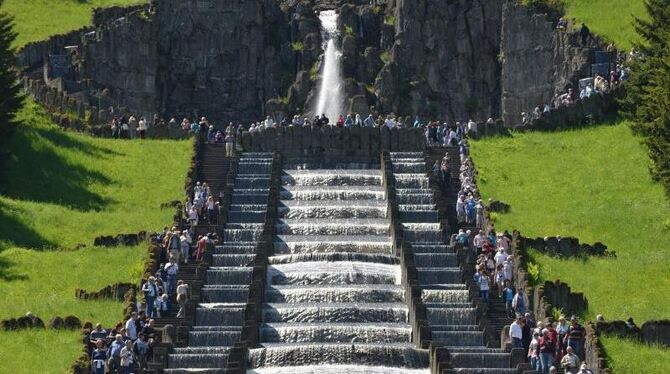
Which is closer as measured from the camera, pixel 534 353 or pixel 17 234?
pixel 534 353

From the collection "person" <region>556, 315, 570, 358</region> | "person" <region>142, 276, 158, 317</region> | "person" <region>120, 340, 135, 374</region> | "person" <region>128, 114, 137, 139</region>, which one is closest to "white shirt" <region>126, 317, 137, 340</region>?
"person" <region>120, 340, 135, 374</region>

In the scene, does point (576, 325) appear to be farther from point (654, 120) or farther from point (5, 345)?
point (654, 120)

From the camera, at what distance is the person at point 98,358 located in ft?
317

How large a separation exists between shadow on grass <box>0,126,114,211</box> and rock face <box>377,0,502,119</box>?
36.9m

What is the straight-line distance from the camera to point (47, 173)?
5271 inches

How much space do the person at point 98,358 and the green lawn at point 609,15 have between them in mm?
72249

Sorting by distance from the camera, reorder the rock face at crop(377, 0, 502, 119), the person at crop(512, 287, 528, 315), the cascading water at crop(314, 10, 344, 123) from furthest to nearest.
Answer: the cascading water at crop(314, 10, 344, 123)
the rock face at crop(377, 0, 502, 119)
the person at crop(512, 287, 528, 315)

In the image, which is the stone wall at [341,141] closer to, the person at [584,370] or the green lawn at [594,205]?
the green lawn at [594,205]

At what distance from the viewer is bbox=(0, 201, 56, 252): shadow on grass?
120938 mm

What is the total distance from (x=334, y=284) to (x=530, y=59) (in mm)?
57149

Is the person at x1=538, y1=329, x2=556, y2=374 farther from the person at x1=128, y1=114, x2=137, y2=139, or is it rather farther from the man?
the person at x1=128, y1=114, x2=137, y2=139

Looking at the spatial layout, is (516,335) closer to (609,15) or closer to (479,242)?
(479,242)

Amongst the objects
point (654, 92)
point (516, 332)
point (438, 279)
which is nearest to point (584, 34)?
point (654, 92)

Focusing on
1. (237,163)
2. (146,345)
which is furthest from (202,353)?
(237,163)
